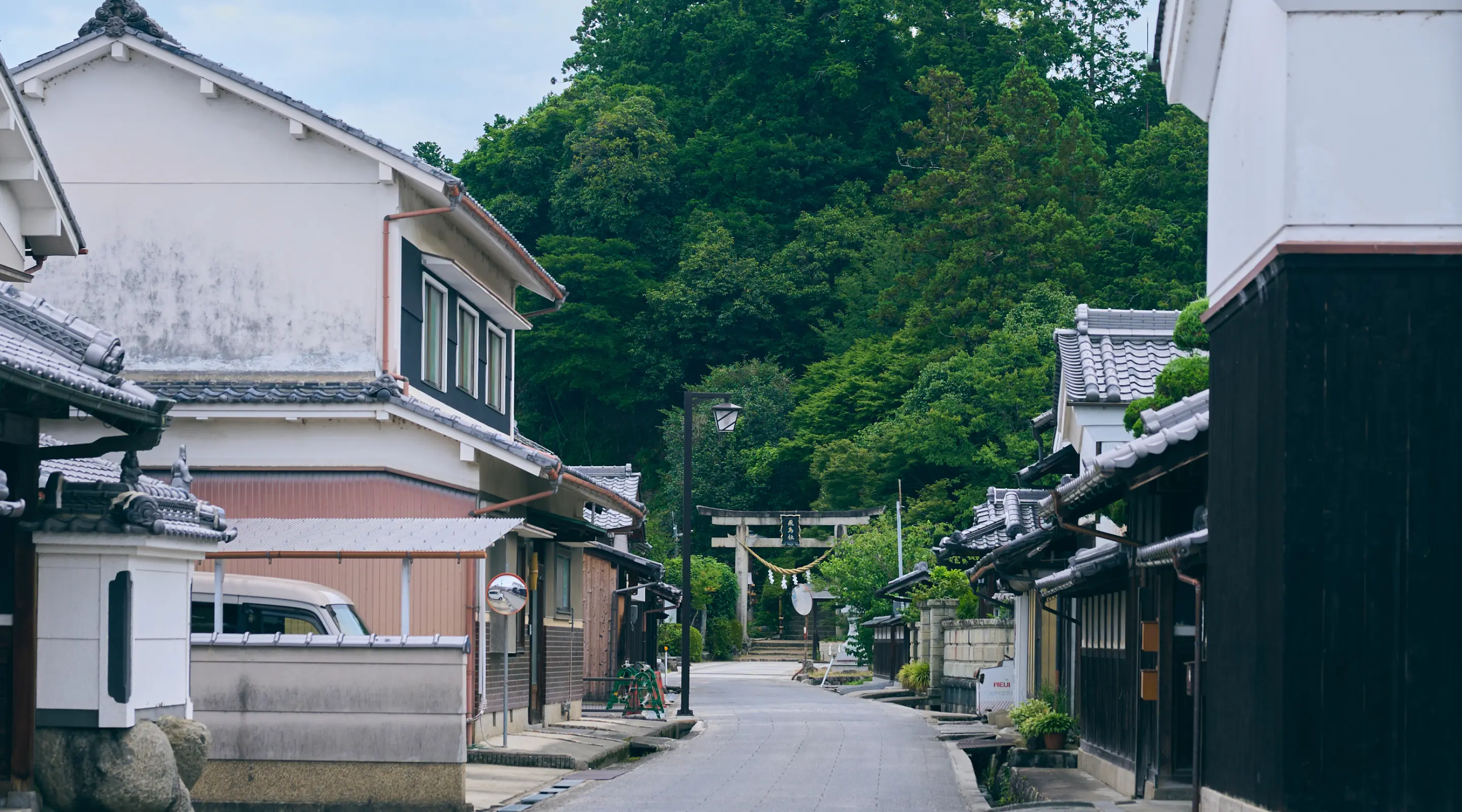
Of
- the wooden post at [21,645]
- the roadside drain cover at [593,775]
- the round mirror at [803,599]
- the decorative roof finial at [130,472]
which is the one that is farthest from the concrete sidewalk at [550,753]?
the round mirror at [803,599]

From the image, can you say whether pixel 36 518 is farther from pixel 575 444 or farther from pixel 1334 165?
pixel 575 444


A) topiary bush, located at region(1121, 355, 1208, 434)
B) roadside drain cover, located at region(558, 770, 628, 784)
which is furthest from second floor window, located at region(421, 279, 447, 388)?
topiary bush, located at region(1121, 355, 1208, 434)

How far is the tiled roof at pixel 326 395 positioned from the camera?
59.4ft

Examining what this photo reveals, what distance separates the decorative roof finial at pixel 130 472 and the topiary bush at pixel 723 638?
187ft

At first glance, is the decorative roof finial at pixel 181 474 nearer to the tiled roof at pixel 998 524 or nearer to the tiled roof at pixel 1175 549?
the tiled roof at pixel 1175 549

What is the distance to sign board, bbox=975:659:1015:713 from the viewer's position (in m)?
29.2

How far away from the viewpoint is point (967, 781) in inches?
768

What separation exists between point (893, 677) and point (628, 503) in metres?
25.1

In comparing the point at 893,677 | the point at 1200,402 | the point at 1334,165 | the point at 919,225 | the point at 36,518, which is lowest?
the point at 893,677

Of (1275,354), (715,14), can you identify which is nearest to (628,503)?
(1275,354)

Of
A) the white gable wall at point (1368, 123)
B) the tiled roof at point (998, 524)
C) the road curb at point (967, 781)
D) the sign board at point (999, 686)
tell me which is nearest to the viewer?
the white gable wall at point (1368, 123)

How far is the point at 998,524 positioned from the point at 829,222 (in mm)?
38663

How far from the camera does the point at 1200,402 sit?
12.2 m

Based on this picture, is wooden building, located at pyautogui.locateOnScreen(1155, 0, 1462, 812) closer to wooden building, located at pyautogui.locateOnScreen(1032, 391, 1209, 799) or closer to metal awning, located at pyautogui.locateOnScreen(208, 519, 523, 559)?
wooden building, located at pyautogui.locateOnScreen(1032, 391, 1209, 799)
